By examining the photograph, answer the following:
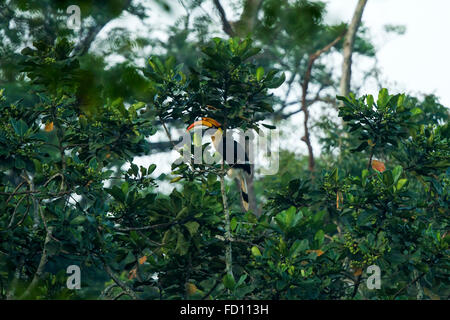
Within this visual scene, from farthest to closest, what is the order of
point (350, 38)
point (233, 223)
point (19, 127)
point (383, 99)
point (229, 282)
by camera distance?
point (350, 38) → point (383, 99) → point (233, 223) → point (19, 127) → point (229, 282)

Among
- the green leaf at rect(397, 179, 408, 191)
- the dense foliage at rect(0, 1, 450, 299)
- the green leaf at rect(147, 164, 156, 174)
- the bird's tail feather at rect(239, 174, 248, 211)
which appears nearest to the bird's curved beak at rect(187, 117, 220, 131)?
the dense foliage at rect(0, 1, 450, 299)

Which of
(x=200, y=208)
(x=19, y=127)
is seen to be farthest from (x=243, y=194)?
(x=19, y=127)

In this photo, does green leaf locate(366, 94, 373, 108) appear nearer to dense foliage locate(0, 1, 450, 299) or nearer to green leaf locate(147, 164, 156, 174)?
dense foliage locate(0, 1, 450, 299)

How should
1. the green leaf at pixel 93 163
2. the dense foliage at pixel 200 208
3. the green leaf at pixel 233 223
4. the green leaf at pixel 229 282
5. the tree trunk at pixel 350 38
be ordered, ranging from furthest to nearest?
the tree trunk at pixel 350 38 → the green leaf at pixel 233 223 → the green leaf at pixel 93 163 → the dense foliage at pixel 200 208 → the green leaf at pixel 229 282

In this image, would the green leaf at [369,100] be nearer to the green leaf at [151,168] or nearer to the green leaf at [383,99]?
the green leaf at [383,99]

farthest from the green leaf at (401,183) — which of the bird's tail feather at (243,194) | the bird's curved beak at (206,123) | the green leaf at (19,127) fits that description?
the green leaf at (19,127)

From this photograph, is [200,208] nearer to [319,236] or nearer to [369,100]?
[319,236]

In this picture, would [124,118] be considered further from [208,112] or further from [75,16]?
[75,16]

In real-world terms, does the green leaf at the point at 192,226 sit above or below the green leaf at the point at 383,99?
below

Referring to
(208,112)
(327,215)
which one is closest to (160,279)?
(208,112)

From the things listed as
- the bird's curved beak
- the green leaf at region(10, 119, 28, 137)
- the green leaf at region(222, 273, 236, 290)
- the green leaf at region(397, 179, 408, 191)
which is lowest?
the green leaf at region(222, 273, 236, 290)

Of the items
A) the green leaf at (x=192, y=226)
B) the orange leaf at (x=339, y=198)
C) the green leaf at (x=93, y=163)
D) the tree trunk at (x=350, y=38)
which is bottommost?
the green leaf at (x=192, y=226)

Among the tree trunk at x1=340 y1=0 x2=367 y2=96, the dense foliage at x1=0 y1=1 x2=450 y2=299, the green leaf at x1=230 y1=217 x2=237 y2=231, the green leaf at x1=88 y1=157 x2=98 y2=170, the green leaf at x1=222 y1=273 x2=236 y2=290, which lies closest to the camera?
the green leaf at x1=222 y1=273 x2=236 y2=290
